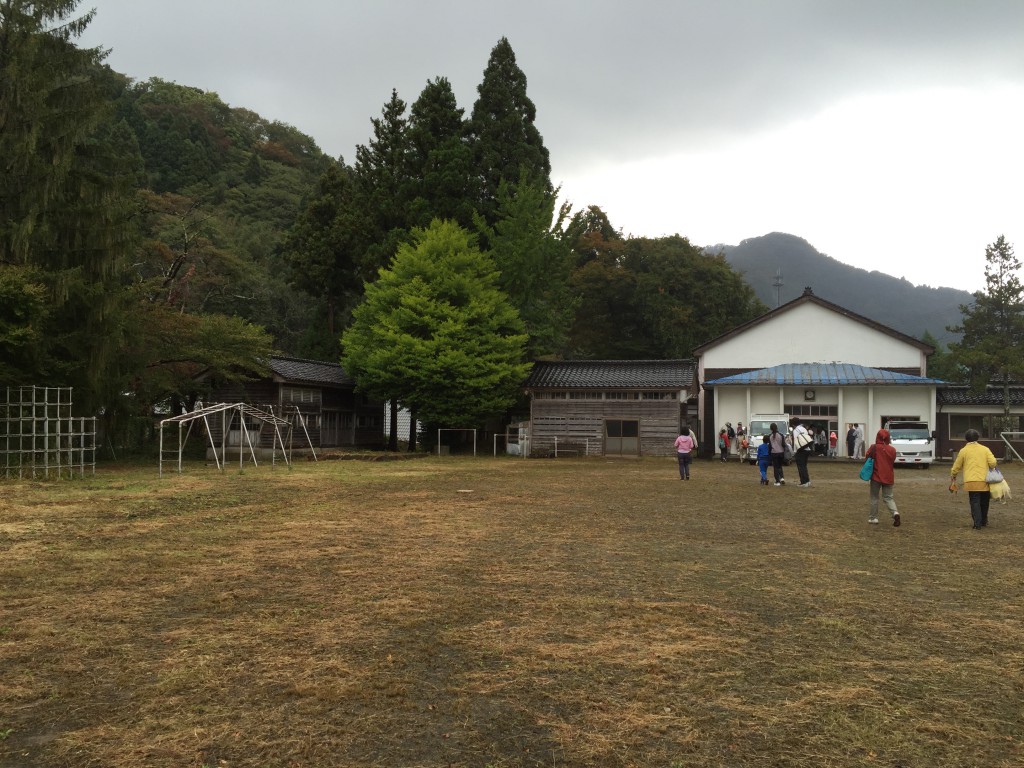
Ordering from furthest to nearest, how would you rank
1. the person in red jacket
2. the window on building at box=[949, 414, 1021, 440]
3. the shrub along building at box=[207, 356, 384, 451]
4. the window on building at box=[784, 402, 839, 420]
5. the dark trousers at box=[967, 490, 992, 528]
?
the window on building at box=[949, 414, 1021, 440], the window on building at box=[784, 402, 839, 420], the shrub along building at box=[207, 356, 384, 451], the person in red jacket, the dark trousers at box=[967, 490, 992, 528]

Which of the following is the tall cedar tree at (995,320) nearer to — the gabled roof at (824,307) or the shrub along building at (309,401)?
the gabled roof at (824,307)

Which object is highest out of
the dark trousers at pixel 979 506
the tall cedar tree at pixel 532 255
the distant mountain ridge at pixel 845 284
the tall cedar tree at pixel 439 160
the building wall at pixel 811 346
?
the distant mountain ridge at pixel 845 284

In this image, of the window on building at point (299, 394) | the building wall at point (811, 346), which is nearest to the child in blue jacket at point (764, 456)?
the building wall at point (811, 346)

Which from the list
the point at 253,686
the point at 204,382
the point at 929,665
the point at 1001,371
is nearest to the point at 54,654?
the point at 253,686

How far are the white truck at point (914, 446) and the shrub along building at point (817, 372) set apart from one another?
12.0 ft

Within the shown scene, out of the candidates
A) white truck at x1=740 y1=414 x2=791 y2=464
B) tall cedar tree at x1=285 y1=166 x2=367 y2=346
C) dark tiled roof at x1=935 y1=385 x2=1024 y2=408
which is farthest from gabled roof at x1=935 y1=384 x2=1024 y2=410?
tall cedar tree at x1=285 y1=166 x2=367 y2=346

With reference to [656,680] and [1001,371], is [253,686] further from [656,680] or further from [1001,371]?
[1001,371]

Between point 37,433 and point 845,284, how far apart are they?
15815 cm

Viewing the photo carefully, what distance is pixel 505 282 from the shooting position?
35844mm

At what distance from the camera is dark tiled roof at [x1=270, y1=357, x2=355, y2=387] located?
31969 mm

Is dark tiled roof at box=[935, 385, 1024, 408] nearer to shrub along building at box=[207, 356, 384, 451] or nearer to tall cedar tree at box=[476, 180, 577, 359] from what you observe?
tall cedar tree at box=[476, 180, 577, 359]

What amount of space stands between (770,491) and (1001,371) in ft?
80.2

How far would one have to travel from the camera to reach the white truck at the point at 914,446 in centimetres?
2762

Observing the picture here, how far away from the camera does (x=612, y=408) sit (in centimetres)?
3453
